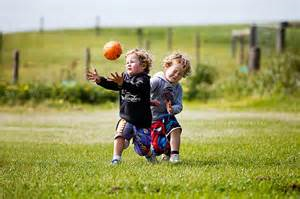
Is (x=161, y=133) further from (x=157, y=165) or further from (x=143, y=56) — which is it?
(x=143, y=56)

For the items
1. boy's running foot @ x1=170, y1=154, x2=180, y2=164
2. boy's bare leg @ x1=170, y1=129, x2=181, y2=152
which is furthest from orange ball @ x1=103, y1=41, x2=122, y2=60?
boy's running foot @ x1=170, y1=154, x2=180, y2=164

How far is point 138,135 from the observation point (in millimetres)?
10562

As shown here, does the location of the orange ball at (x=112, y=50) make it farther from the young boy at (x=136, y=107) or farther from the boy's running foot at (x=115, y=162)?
the boy's running foot at (x=115, y=162)

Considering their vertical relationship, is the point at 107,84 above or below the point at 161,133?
above

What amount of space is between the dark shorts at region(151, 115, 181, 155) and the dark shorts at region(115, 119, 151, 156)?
0.46 ft

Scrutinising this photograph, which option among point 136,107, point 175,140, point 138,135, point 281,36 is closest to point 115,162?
point 138,135

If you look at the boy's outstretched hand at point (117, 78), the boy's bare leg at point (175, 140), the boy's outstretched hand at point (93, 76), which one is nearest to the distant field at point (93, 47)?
the boy's bare leg at point (175, 140)

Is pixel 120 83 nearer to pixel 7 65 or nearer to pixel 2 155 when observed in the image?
pixel 2 155

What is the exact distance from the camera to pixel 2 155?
484 inches

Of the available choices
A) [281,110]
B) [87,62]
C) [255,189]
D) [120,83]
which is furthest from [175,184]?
[87,62]

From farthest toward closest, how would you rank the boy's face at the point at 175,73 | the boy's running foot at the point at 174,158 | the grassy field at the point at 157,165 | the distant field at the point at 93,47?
the distant field at the point at 93,47 → the boy's face at the point at 175,73 → the boy's running foot at the point at 174,158 → the grassy field at the point at 157,165

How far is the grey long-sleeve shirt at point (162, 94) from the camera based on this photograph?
1077 cm

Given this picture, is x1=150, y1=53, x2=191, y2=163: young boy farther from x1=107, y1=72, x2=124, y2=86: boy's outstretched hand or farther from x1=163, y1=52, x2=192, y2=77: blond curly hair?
x1=107, y1=72, x2=124, y2=86: boy's outstretched hand

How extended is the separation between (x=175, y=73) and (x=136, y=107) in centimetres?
78
